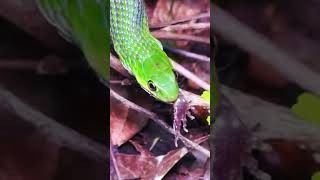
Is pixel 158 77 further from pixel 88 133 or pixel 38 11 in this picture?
pixel 38 11

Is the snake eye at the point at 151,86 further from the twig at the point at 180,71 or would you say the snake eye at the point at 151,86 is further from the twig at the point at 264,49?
the twig at the point at 264,49

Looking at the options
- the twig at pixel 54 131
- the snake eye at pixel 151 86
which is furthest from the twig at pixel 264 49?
the twig at pixel 54 131

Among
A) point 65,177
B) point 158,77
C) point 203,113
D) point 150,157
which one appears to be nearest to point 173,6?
point 158,77

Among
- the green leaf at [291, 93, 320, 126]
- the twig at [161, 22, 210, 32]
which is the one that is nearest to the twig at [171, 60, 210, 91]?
the twig at [161, 22, 210, 32]

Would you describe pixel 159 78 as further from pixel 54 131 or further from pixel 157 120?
pixel 54 131

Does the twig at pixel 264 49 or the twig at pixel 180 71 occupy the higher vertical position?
the twig at pixel 264 49

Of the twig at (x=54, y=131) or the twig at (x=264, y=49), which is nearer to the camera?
the twig at (x=264, y=49)
